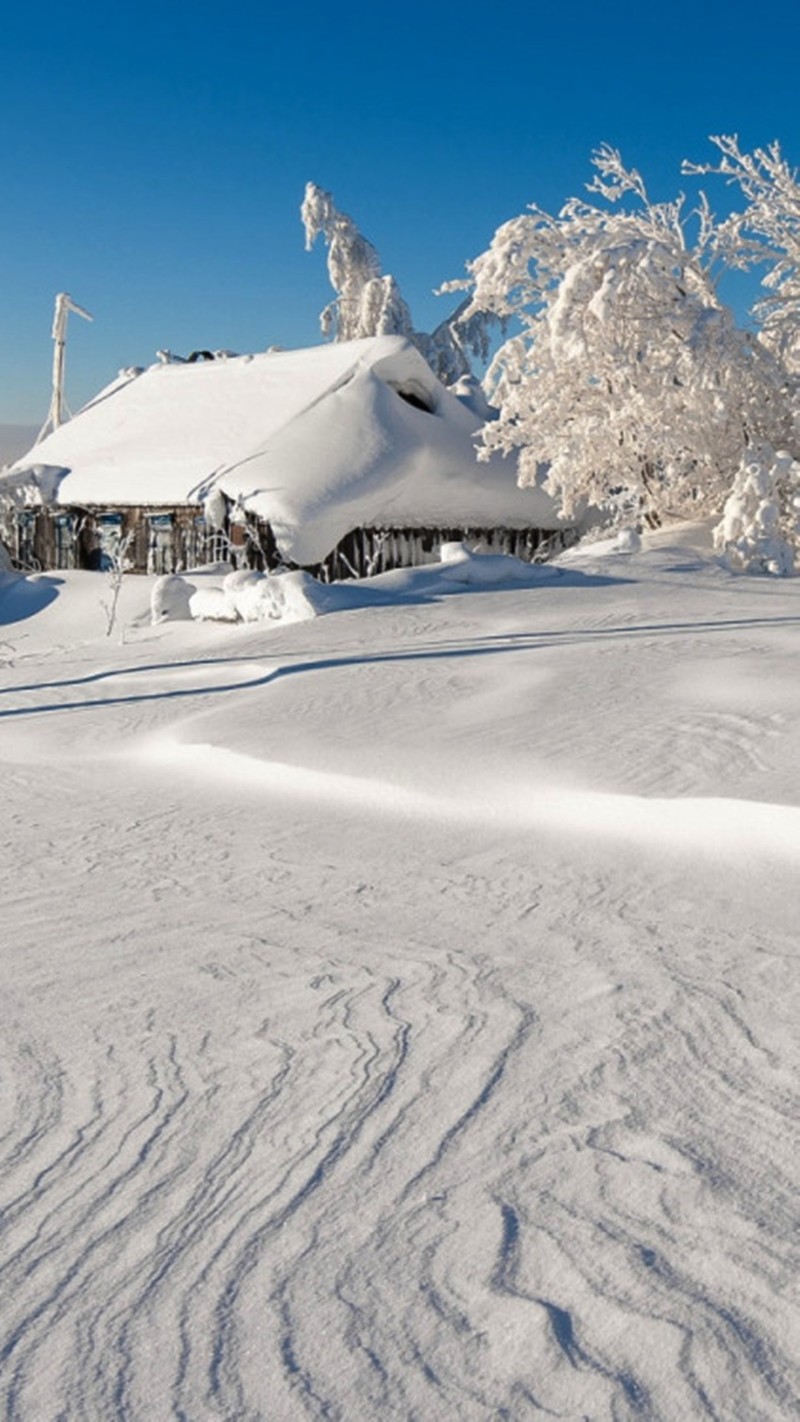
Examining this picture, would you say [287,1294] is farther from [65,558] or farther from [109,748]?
[65,558]

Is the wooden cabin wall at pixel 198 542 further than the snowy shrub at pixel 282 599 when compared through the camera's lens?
Yes

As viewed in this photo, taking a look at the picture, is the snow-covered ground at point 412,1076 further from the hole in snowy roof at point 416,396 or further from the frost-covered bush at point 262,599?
the hole in snowy roof at point 416,396

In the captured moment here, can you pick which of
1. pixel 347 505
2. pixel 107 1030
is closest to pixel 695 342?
pixel 347 505

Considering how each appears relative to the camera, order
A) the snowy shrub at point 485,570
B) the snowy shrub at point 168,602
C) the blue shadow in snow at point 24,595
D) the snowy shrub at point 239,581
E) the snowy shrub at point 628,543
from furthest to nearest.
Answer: the blue shadow in snow at point 24,595
the snowy shrub at point 168,602
the snowy shrub at point 628,543
the snowy shrub at point 239,581
the snowy shrub at point 485,570

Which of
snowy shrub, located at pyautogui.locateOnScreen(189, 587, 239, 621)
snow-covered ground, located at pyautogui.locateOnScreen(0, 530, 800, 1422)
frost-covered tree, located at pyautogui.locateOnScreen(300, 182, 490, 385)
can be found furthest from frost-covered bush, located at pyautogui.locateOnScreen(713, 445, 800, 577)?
frost-covered tree, located at pyautogui.locateOnScreen(300, 182, 490, 385)

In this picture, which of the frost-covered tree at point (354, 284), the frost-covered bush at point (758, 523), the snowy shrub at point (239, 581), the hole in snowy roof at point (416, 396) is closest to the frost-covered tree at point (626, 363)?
Answer: the frost-covered bush at point (758, 523)

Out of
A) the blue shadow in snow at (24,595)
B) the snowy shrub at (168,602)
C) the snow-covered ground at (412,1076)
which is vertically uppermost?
the snow-covered ground at (412,1076)

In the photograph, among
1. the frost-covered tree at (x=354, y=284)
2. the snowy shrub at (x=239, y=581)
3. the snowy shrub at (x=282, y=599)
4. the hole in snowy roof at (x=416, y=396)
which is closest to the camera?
the snowy shrub at (x=282, y=599)

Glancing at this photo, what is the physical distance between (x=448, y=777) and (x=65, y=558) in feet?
68.2

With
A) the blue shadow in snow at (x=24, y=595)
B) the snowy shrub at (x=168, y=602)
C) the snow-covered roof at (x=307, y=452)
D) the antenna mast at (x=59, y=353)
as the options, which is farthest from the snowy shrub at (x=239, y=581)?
the antenna mast at (x=59, y=353)

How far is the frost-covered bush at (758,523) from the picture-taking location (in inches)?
531

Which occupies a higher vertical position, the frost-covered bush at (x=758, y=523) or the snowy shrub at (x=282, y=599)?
the frost-covered bush at (x=758, y=523)

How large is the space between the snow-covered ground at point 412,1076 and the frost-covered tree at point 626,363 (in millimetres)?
8544

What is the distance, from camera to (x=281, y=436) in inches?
904
